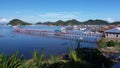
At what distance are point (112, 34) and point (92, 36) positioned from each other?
2867 centimetres

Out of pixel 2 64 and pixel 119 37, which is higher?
pixel 2 64

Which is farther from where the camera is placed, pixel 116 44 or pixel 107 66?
pixel 116 44

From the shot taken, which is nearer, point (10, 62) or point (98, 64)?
point (10, 62)

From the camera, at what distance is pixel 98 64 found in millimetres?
18562

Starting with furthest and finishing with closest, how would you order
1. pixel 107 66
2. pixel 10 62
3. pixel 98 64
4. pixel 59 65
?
pixel 107 66 < pixel 98 64 < pixel 59 65 < pixel 10 62

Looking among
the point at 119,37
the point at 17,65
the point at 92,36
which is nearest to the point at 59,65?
the point at 17,65

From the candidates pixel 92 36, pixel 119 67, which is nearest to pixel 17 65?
pixel 119 67

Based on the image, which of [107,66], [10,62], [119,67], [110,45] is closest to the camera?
[10,62]

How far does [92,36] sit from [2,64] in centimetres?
7729

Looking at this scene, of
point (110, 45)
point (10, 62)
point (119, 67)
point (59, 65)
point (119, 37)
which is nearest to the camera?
point (10, 62)

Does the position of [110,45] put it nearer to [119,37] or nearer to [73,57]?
[119,37]

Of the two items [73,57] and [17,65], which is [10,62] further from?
[73,57]

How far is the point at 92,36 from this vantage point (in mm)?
82438

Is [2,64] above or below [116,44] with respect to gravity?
above
